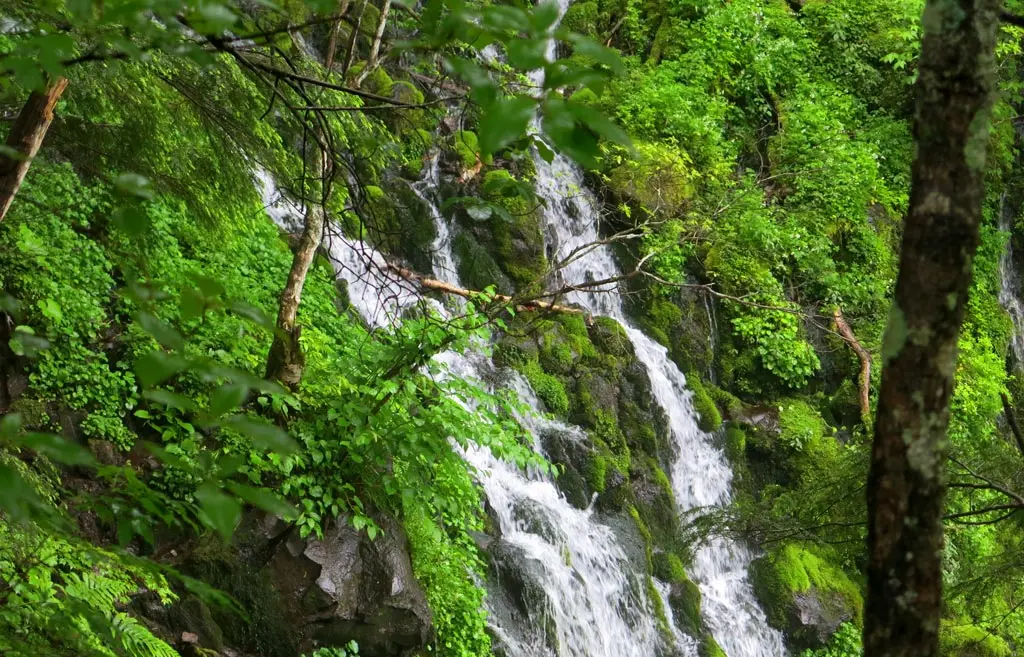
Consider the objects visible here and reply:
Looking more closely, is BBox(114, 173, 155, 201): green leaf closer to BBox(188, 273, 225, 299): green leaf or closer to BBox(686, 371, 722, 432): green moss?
BBox(188, 273, 225, 299): green leaf

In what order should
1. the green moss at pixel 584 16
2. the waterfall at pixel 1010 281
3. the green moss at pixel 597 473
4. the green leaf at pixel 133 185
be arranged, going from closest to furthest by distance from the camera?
the green leaf at pixel 133 185
the green moss at pixel 597 473
the green moss at pixel 584 16
the waterfall at pixel 1010 281

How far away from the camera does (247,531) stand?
5664 mm

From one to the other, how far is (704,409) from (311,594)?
7.28m

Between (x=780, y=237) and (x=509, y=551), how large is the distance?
817 centimetres

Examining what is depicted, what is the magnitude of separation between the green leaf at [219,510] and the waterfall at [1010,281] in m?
18.2

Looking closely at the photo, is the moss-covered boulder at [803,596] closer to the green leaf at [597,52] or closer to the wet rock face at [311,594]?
the wet rock face at [311,594]

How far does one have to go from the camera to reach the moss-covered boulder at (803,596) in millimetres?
9969

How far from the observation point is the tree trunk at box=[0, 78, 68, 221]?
3.98 meters

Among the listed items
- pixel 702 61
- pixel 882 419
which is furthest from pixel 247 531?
pixel 702 61

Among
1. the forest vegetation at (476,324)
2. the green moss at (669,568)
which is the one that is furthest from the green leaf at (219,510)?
the green moss at (669,568)

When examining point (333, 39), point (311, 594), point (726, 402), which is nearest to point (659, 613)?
point (726, 402)

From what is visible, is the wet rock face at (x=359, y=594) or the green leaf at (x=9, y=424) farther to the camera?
the wet rock face at (x=359, y=594)

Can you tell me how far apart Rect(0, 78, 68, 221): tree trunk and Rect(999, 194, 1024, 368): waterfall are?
17178 millimetres

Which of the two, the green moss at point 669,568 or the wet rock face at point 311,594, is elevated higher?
the green moss at point 669,568
